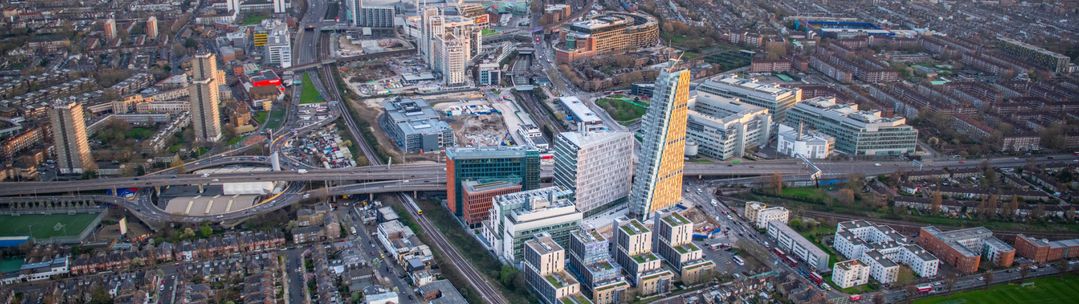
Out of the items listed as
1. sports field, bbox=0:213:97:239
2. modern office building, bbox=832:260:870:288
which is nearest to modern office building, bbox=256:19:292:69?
sports field, bbox=0:213:97:239

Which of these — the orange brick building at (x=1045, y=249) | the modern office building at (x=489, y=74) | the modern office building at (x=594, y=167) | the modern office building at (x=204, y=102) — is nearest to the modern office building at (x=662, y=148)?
the modern office building at (x=594, y=167)

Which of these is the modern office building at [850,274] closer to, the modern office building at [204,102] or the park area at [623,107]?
the park area at [623,107]

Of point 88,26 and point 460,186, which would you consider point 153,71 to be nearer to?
point 88,26

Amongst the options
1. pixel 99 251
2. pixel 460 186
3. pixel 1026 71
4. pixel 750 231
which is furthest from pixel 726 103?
pixel 99 251

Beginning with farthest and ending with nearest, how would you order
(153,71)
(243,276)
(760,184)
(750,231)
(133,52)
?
(133,52) < (153,71) < (760,184) < (750,231) < (243,276)

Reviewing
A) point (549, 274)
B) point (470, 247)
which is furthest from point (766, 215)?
point (470, 247)

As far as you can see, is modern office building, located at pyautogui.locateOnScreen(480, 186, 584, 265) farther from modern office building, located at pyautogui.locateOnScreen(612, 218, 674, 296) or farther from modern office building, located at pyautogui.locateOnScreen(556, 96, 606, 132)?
modern office building, located at pyautogui.locateOnScreen(556, 96, 606, 132)
